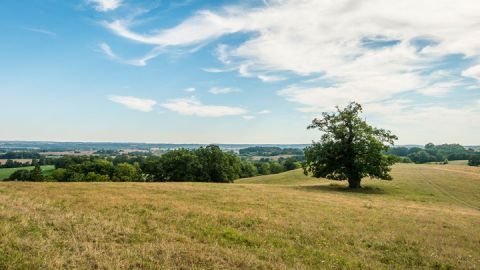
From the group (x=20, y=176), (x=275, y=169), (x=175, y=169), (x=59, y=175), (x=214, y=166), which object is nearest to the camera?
(x=214, y=166)

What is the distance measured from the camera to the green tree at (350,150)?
1834 inches

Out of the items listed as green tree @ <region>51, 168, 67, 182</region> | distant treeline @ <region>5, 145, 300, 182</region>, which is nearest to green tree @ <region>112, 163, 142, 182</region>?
distant treeline @ <region>5, 145, 300, 182</region>

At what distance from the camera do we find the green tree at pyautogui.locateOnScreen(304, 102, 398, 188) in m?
46.6

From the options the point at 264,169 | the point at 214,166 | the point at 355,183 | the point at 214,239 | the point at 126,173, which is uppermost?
the point at 214,239

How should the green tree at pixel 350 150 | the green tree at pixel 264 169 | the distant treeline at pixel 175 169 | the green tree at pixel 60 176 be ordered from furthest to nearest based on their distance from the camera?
1. the green tree at pixel 264 169
2. the green tree at pixel 60 176
3. the distant treeline at pixel 175 169
4. the green tree at pixel 350 150

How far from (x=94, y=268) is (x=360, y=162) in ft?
140

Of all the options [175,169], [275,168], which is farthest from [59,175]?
[275,168]

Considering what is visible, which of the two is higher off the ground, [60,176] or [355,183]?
[355,183]

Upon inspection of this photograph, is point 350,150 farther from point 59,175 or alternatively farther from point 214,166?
point 59,175

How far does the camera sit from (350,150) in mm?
47812

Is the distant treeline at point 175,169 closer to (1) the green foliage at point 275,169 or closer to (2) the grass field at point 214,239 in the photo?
(2) the grass field at point 214,239

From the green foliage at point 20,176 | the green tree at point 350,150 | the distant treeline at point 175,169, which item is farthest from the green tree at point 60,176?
the green tree at point 350,150

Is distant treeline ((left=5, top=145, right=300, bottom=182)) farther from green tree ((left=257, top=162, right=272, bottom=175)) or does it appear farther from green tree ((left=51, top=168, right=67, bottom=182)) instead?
green tree ((left=257, top=162, right=272, bottom=175))

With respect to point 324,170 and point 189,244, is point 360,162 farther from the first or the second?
point 189,244
